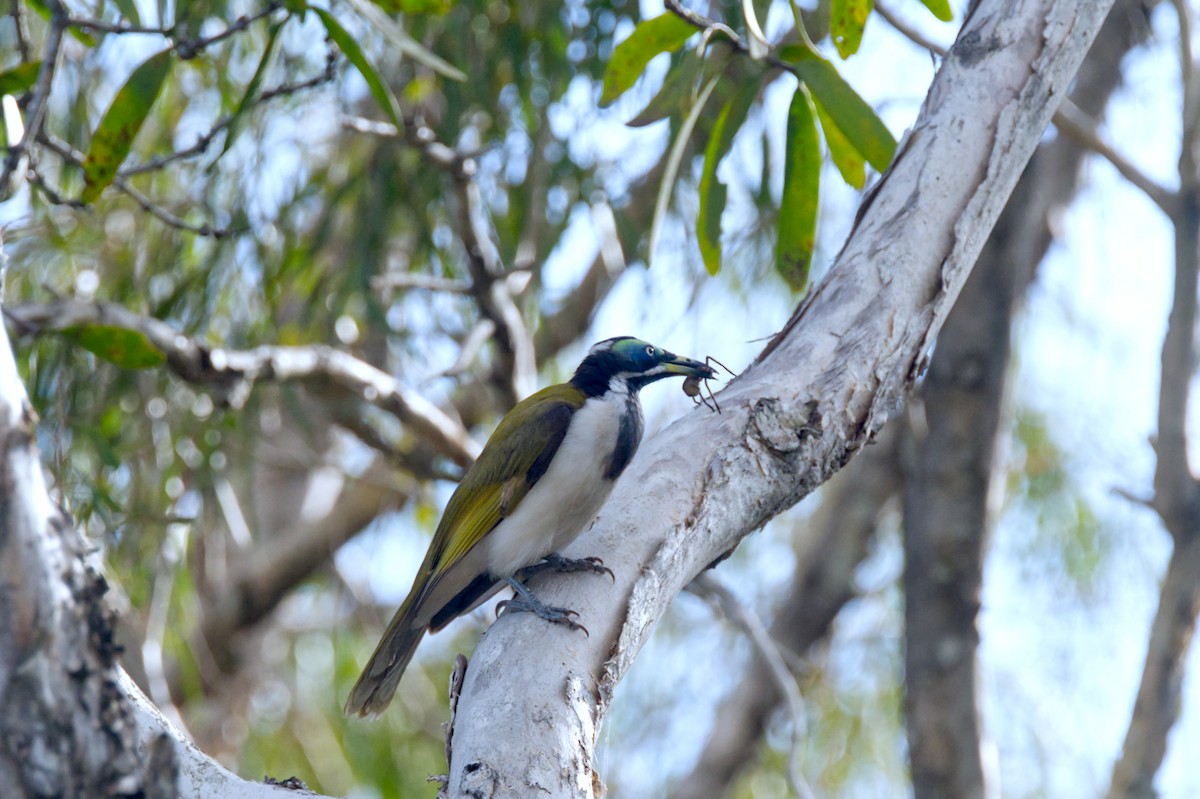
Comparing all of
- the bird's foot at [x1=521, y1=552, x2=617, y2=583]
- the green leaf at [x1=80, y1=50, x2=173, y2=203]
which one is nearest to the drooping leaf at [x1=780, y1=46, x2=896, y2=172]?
the bird's foot at [x1=521, y1=552, x2=617, y2=583]

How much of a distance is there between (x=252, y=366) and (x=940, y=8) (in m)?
2.50

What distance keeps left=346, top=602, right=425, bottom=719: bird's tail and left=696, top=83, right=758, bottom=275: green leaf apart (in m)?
1.20

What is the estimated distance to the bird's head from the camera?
11.5 ft

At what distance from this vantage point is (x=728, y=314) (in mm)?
5914

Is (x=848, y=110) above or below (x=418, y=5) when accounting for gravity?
below

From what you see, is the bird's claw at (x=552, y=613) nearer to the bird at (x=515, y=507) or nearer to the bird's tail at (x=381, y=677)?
the bird at (x=515, y=507)

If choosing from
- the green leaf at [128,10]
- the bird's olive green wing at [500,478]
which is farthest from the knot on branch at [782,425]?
the green leaf at [128,10]

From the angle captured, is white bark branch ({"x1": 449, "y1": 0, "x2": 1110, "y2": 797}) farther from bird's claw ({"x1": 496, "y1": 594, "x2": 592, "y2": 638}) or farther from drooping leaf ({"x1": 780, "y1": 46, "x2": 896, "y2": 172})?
drooping leaf ({"x1": 780, "y1": 46, "x2": 896, "y2": 172})

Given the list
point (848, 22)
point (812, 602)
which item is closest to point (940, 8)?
point (848, 22)

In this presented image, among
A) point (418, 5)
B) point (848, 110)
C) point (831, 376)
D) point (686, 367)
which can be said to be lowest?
point (831, 376)

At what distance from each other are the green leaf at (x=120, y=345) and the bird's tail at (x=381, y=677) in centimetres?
96

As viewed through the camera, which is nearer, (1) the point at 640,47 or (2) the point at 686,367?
(1) the point at 640,47

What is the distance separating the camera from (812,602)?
5.86m

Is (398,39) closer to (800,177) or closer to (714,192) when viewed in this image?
(714,192)
